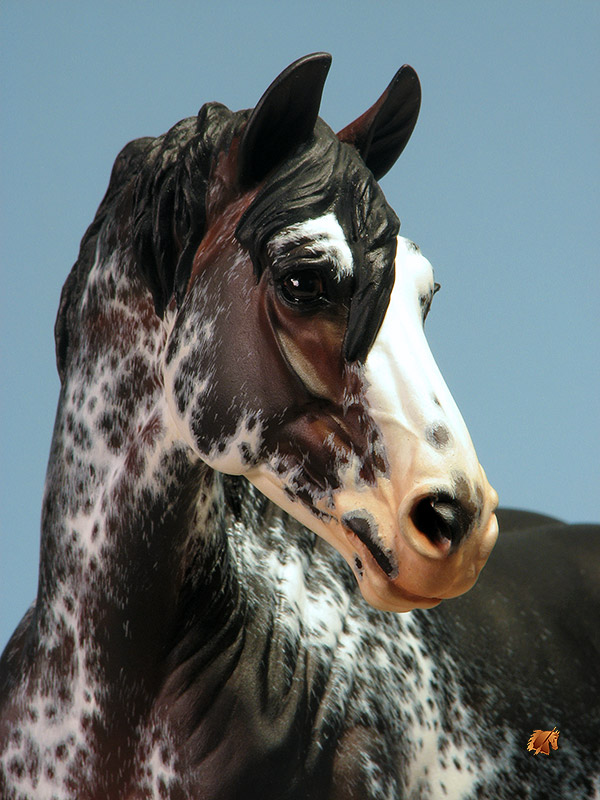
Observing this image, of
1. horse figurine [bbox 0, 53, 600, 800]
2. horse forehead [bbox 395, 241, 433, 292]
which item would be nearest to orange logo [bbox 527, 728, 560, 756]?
horse figurine [bbox 0, 53, 600, 800]

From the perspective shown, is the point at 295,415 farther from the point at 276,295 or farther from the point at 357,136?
the point at 357,136

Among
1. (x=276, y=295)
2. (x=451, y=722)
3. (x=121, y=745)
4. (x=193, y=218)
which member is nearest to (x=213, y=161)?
(x=193, y=218)

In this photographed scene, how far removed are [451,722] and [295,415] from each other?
0.50m

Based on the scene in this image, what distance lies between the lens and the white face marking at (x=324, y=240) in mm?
878

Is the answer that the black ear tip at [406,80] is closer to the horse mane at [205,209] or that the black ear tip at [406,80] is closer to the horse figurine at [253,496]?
the horse figurine at [253,496]

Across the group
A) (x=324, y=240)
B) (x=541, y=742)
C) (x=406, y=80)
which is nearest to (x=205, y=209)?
(x=324, y=240)

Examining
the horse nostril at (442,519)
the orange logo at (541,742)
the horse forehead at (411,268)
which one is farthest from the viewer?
the orange logo at (541,742)

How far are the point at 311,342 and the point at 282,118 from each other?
0.21 meters

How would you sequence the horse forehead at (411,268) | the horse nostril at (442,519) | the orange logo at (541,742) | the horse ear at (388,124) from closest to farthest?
the horse nostril at (442,519)
the horse forehead at (411,268)
the horse ear at (388,124)
the orange logo at (541,742)

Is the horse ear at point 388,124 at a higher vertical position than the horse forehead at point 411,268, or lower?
higher

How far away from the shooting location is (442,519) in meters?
0.82

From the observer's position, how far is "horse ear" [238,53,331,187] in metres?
0.91

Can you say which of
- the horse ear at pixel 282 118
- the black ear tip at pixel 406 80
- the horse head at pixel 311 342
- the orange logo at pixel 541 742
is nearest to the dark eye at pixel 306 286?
the horse head at pixel 311 342

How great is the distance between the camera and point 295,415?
2.94 ft
